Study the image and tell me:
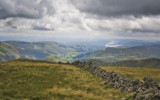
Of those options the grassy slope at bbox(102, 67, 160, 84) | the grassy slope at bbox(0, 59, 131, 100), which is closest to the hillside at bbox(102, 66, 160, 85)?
the grassy slope at bbox(102, 67, 160, 84)

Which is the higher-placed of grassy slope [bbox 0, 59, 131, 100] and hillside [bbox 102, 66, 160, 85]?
grassy slope [bbox 0, 59, 131, 100]

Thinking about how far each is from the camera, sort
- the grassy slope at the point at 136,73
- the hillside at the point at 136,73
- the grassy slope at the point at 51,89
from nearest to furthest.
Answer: the grassy slope at the point at 51,89 < the hillside at the point at 136,73 < the grassy slope at the point at 136,73

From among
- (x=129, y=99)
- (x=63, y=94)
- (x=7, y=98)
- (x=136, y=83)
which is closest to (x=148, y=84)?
(x=136, y=83)

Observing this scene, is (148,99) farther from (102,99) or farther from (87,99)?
(87,99)

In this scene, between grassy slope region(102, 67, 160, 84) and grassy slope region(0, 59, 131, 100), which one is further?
grassy slope region(102, 67, 160, 84)

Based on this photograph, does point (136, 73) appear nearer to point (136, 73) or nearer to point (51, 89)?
point (136, 73)

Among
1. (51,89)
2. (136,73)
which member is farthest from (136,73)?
(51,89)

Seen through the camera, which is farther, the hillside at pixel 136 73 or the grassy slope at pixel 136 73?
the grassy slope at pixel 136 73

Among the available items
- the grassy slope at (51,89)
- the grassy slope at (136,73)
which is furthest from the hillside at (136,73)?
the grassy slope at (51,89)

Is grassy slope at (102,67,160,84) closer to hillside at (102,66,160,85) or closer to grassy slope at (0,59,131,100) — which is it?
hillside at (102,66,160,85)

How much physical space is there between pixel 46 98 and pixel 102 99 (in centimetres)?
729

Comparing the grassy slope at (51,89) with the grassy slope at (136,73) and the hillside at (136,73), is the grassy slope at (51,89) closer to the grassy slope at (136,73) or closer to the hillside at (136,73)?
the hillside at (136,73)

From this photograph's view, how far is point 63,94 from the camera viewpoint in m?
17.7

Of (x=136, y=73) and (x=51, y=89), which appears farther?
(x=136, y=73)
